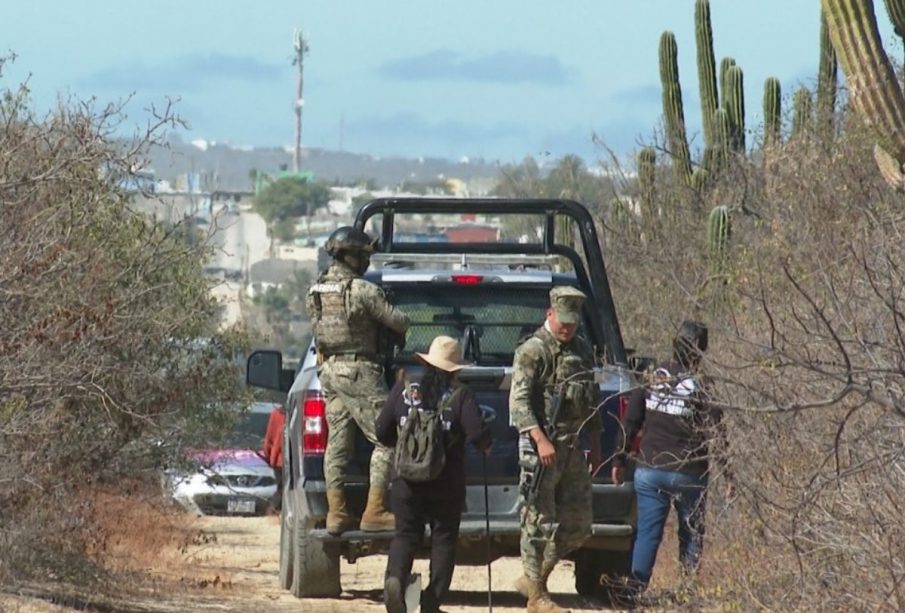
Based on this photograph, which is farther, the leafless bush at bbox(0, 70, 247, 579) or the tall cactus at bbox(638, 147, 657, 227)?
the tall cactus at bbox(638, 147, 657, 227)

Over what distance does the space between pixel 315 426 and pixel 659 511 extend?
77.1 inches

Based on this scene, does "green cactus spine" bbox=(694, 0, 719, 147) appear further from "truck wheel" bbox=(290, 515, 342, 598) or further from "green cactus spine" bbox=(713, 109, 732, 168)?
"truck wheel" bbox=(290, 515, 342, 598)

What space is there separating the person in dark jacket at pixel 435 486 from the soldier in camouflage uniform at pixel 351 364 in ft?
1.74

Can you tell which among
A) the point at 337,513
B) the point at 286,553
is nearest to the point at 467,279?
the point at 337,513

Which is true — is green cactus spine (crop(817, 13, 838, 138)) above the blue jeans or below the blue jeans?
above

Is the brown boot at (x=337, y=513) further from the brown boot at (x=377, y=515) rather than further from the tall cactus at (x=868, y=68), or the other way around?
the tall cactus at (x=868, y=68)

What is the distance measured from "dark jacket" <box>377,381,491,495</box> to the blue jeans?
1445 millimetres

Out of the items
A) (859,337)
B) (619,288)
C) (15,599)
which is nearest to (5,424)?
(15,599)

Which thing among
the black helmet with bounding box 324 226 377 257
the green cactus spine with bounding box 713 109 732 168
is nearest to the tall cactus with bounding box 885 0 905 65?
the black helmet with bounding box 324 226 377 257

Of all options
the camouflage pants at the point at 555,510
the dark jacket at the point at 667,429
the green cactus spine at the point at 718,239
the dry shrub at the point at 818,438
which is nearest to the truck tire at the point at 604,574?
the dry shrub at the point at 818,438

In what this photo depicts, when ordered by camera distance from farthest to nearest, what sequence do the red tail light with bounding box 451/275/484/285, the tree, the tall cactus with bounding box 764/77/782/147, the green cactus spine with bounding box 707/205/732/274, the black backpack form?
1. the tree
2. the tall cactus with bounding box 764/77/782/147
3. the green cactus spine with bounding box 707/205/732/274
4. the red tail light with bounding box 451/275/484/285
5. the black backpack

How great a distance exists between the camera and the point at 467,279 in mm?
11391

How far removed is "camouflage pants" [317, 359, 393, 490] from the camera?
10.8 m

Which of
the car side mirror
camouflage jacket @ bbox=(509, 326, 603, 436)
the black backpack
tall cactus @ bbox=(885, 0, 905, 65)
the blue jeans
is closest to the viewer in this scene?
the black backpack
